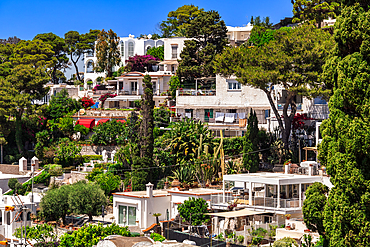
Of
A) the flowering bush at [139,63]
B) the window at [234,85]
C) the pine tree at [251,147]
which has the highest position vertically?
the flowering bush at [139,63]

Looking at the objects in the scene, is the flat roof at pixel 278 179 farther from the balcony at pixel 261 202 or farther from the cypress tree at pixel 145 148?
the cypress tree at pixel 145 148

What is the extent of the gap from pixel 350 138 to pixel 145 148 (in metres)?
27.9

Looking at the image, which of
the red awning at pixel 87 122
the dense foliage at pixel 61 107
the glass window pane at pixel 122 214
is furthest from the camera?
the dense foliage at pixel 61 107

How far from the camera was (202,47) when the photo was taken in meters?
62.8

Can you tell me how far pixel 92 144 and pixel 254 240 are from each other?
32.3m

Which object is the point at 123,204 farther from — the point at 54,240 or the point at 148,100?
the point at 148,100

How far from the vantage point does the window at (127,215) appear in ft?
114

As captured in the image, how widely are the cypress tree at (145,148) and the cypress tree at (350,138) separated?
25452 mm

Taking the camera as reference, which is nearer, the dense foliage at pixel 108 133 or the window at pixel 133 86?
the dense foliage at pixel 108 133

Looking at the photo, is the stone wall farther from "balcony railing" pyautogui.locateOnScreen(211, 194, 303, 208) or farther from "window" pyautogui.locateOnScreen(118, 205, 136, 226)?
"balcony railing" pyautogui.locateOnScreen(211, 194, 303, 208)

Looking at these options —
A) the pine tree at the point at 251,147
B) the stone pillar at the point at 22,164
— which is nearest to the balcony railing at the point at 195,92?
the pine tree at the point at 251,147

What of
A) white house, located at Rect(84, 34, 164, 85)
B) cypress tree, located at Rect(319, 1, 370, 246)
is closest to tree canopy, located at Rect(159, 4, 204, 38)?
white house, located at Rect(84, 34, 164, 85)

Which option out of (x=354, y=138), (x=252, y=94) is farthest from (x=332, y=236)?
(x=252, y=94)

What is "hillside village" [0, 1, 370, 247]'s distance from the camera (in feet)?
Result: 59.4
